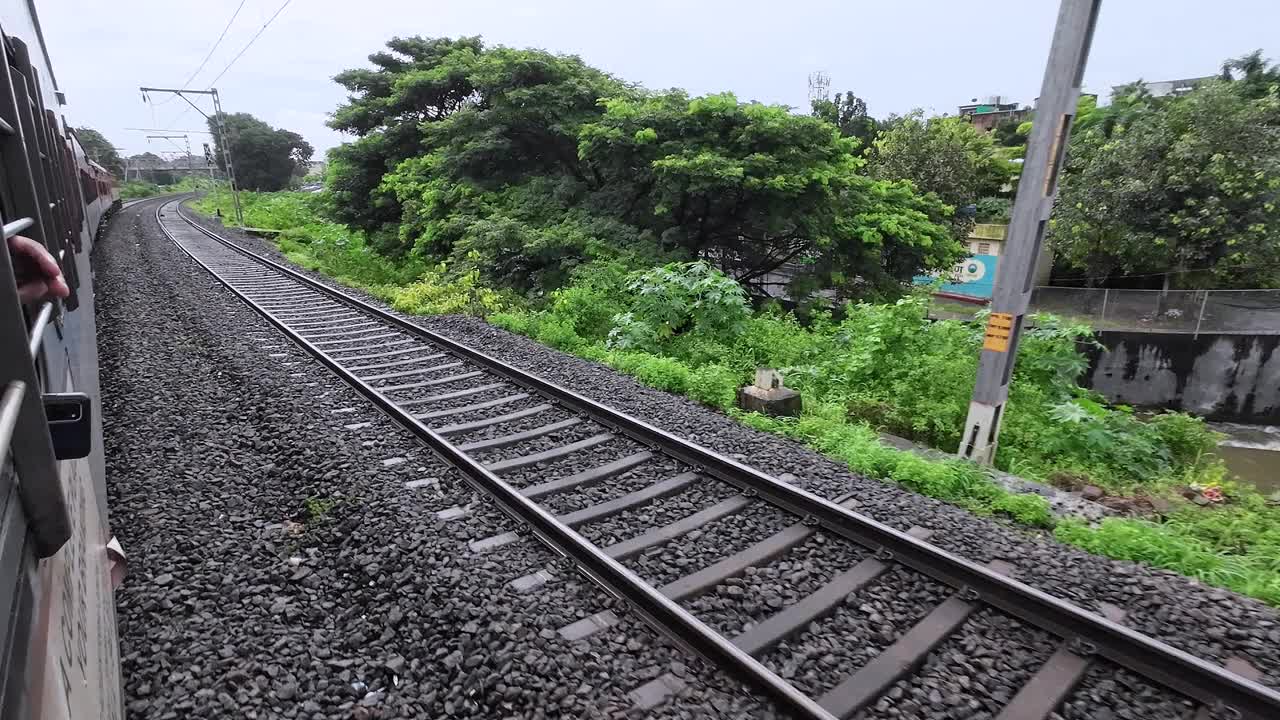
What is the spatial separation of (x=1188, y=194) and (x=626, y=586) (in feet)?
59.9

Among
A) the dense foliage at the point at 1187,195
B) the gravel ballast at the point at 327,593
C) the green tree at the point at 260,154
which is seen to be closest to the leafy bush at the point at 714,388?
the gravel ballast at the point at 327,593

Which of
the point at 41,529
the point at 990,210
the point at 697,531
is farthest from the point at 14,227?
the point at 990,210

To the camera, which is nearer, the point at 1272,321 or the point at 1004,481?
the point at 1004,481

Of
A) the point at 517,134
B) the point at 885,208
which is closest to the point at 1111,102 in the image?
the point at 885,208

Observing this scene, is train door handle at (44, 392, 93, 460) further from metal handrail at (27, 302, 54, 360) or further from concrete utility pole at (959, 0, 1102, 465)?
concrete utility pole at (959, 0, 1102, 465)

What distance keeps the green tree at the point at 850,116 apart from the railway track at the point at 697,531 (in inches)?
1097

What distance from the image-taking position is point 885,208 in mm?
12391

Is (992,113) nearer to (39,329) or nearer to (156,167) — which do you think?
(39,329)

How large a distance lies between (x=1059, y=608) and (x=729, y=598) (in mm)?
1642

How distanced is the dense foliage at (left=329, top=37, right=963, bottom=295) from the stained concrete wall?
5.84m

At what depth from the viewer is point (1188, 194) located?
50.5ft

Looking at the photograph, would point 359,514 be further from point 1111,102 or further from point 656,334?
point 1111,102

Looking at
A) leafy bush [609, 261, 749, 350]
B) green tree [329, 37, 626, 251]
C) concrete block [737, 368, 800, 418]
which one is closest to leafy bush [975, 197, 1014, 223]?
green tree [329, 37, 626, 251]

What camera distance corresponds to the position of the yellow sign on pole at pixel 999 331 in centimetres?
623
